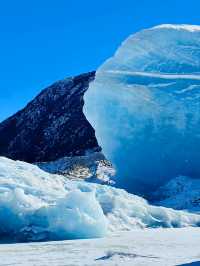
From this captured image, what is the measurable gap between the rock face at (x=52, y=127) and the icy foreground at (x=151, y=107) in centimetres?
2224

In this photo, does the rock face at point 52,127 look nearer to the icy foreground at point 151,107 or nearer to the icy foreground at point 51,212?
the icy foreground at point 151,107

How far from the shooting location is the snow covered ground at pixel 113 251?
6844mm

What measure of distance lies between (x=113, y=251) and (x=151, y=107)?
1244 centimetres

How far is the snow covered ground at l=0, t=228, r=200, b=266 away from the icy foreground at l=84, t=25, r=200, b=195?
30.9ft

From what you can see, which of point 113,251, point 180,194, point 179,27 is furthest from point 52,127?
point 113,251

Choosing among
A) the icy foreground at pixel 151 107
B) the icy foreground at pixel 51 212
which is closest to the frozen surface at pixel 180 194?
the icy foreground at pixel 151 107

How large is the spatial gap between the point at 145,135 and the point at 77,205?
10.2 metres

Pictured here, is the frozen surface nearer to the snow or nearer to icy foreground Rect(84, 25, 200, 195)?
icy foreground Rect(84, 25, 200, 195)

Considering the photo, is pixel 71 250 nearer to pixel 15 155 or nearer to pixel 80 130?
pixel 80 130

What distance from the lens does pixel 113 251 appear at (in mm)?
7508

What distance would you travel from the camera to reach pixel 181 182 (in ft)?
59.0

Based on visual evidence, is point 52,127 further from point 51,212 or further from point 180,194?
point 51,212

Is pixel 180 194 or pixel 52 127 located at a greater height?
pixel 52 127

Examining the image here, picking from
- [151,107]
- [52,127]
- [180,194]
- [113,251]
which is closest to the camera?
[113,251]
